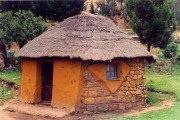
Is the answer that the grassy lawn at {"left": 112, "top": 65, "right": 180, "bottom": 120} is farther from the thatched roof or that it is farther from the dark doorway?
the dark doorway

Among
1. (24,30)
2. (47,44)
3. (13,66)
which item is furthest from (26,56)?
(13,66)

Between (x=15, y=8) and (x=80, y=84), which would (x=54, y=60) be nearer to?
(x=80, y=84)

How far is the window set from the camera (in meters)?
11.8

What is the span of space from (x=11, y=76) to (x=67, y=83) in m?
6.13

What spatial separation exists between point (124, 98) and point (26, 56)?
3.99 metres

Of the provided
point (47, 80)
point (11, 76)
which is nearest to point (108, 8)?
point (11, 76)

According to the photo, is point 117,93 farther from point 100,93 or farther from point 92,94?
point 92,94

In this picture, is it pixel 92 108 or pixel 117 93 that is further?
pixel 117 93

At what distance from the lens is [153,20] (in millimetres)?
19188

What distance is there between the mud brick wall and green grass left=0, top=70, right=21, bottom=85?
523 cm

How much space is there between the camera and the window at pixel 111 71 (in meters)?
11.8

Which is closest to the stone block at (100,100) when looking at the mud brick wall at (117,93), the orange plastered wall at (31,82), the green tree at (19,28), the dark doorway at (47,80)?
the mud brick wall at (117,93)

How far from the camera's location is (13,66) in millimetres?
18938

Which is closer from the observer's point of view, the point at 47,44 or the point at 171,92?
the point at 47,44
